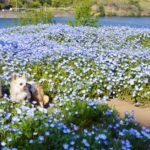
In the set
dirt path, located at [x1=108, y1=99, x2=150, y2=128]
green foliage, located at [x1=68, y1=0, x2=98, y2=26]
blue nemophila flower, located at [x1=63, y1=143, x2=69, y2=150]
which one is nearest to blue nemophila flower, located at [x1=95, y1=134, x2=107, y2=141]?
blue nemophila flower, located at [x1=63, y1=143, x2=69, y2=150]

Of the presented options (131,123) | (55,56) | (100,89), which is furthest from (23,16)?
(131,123)

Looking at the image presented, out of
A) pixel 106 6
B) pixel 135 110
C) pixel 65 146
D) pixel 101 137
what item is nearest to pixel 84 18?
pixel 135 110

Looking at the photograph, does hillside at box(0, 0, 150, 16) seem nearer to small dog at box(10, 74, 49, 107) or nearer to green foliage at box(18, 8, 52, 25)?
green foliage at box(18, 8, 52, 25)

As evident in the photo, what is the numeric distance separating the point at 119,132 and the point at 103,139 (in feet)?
0.89

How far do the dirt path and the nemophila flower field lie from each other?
9.1 inches

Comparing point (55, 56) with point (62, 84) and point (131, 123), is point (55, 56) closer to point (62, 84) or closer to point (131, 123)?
point (62, 84)

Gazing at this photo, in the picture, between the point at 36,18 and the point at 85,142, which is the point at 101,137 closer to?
the point at 85,142

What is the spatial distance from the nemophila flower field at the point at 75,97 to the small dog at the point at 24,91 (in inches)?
5.9

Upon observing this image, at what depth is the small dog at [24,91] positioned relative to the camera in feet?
20.9

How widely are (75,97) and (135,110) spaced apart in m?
1.17

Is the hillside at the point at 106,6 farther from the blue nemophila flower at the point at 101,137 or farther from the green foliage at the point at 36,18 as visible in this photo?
the blue nemophila flower at the point at 101,137

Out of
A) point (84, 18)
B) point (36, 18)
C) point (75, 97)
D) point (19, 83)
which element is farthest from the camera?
point (36, 18)

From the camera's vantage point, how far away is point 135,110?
7102 mm

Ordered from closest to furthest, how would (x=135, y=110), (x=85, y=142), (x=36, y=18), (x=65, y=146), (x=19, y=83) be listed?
(x=65, y=146), (x=85, y=142), (x=19, y=83), (x=135, y=110), (x=36, y=18)
